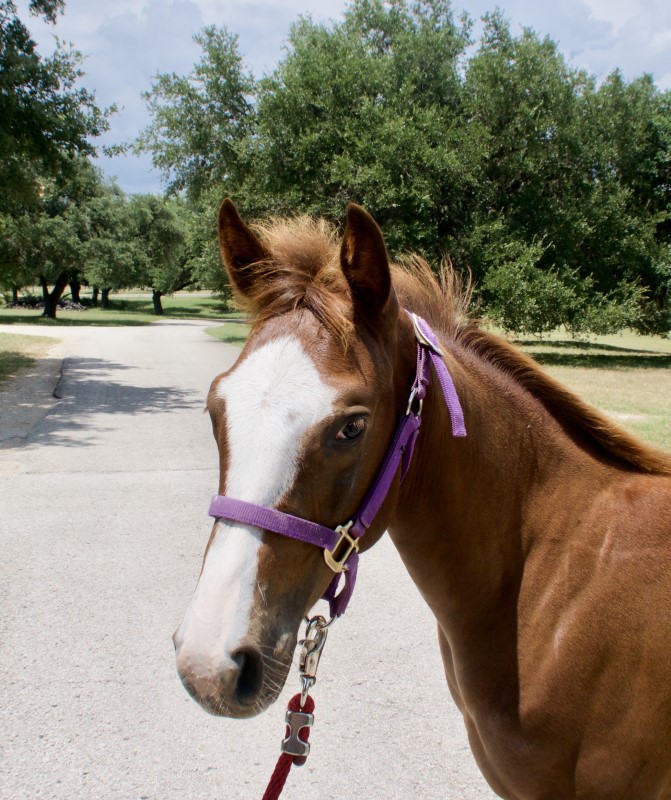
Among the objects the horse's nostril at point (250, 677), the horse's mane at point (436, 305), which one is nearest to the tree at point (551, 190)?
the horse's mane at point (436, 305)

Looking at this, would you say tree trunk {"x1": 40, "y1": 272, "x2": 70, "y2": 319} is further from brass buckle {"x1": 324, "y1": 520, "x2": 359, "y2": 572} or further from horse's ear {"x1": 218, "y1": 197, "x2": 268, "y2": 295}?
brass buckle {"x1": 324, "y1": 520, "x2": 359, "y2": 572}

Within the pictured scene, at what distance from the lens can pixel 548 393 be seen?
2.05 metres

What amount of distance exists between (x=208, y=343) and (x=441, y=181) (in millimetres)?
10767

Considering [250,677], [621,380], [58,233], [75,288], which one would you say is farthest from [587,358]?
[75,288]

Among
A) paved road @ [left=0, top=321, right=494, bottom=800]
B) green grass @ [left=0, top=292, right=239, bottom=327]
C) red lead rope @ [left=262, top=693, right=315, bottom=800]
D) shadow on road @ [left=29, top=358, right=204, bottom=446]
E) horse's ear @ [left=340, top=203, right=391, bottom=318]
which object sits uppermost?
horse's ear @ [left=340, top=203, right=391, bottom=318]

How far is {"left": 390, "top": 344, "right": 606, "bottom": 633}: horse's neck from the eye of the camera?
1.76 meters

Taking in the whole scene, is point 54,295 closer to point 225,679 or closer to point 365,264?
point 365,264

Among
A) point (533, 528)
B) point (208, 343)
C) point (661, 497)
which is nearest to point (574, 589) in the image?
point (533, 528)

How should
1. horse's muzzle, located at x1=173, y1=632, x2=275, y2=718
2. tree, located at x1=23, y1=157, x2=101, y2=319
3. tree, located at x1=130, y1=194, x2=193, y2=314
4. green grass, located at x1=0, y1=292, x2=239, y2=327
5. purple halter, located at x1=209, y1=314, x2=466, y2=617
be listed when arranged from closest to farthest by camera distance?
horse's muzzle, located at x1=173, y1=632, x2=275, y2=718 → purple halter, located at x1=209, y1=314, x2=466, y2=617 → tree, located at x1=23, y1=157, x2=101, y2=319 → green grass, located at x1=0, y1=292, x2=239, y2=327 → tree, located at x1=130, y1=194, x2=193, y2=314

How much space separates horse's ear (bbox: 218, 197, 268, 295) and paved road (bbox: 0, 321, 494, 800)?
203 cm

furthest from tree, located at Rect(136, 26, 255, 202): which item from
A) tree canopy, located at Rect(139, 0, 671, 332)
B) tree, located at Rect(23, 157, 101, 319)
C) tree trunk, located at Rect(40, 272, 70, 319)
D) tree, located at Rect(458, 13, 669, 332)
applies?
tree trunk, located at Rect(40, 272, 70, 319)

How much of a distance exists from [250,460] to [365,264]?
1.94ft

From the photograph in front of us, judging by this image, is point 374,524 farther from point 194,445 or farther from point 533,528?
point 194,445

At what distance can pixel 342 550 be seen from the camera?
4.86 feet
